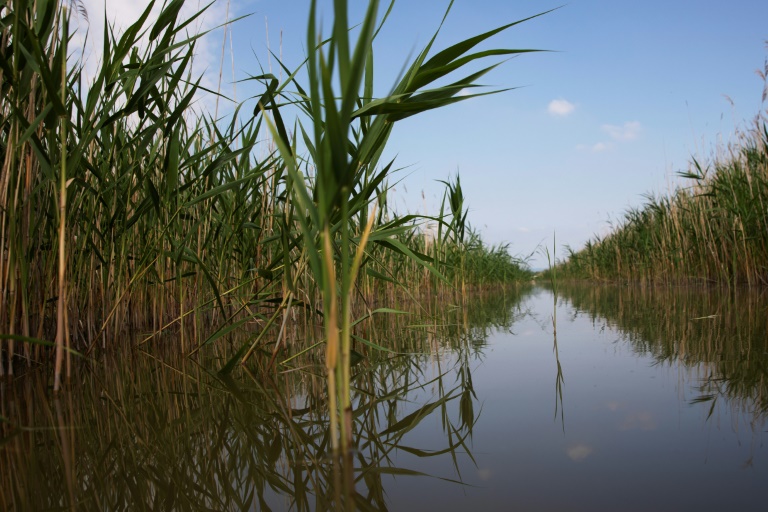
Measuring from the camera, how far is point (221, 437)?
85 cm

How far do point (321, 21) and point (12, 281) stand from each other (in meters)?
1.18

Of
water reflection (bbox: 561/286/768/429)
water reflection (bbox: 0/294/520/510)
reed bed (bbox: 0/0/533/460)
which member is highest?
reed bed (bbox: 0/0/533/460)

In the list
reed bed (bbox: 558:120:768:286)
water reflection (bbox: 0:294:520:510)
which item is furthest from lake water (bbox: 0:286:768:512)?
reed bed (bbox: 558:120:768:286)

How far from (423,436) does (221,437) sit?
1.10 feet

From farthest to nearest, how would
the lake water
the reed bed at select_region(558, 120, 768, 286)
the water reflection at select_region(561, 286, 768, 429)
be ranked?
the reed bed at select_region(558, 120, 768, 286) → the water reflection at select_region(561, 286, 768, 429) → the lake water

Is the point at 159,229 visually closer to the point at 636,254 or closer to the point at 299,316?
the point at 299,316

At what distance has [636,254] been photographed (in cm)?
793

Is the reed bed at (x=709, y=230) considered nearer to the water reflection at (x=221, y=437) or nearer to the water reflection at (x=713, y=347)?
the water reflection at (x=713, y=347)

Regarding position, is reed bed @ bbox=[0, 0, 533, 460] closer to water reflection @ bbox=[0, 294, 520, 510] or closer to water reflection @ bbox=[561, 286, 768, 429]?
water reflection @ bbox=[0, 294, 520, 510]

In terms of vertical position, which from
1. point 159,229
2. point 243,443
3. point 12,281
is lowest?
point 243,443

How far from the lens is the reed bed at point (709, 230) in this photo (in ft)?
14.5

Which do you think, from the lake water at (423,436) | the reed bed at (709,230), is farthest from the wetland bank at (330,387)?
the reed bed at (709,230)

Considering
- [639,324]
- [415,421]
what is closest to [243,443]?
[415,421]

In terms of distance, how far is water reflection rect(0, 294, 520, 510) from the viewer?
63cm
